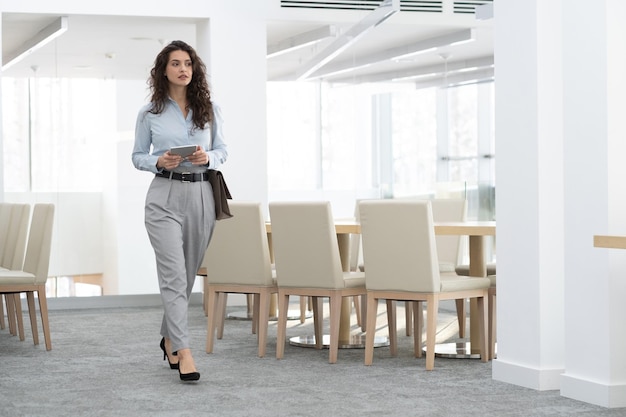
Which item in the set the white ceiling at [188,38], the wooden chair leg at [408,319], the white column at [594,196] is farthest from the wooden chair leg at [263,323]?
the white ceiling at [188,38]

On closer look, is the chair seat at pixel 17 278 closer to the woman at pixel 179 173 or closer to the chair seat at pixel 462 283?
the woman at pixel 179 173

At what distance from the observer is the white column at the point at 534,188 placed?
4820 millimetres

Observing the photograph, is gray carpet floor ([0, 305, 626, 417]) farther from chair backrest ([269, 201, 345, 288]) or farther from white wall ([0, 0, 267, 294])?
white wall ([0, 0, 267, 294])

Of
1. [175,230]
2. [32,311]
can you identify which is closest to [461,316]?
[175,230]

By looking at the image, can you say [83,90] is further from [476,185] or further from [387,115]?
[476,185]

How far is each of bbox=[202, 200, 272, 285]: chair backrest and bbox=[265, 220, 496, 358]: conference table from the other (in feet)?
1.53

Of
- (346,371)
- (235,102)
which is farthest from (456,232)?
(235,102)

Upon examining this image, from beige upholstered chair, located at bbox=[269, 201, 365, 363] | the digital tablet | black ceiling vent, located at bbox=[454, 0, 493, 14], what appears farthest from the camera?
black ceiling vent, located at bbox=[454, 0, 493, 14]

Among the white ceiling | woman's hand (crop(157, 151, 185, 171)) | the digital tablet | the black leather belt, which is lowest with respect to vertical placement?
the black leather belt

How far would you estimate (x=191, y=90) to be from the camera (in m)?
5.16

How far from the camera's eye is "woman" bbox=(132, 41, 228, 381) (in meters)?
4.95

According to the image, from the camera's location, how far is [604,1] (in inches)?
172

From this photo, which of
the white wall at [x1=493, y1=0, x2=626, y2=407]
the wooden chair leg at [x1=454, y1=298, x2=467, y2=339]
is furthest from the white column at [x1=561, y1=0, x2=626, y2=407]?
the wooden chair leg at [x1=454, y1=298, x2=467, y2=339]

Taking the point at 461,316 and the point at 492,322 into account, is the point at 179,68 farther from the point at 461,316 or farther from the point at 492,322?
the point at 461,316
